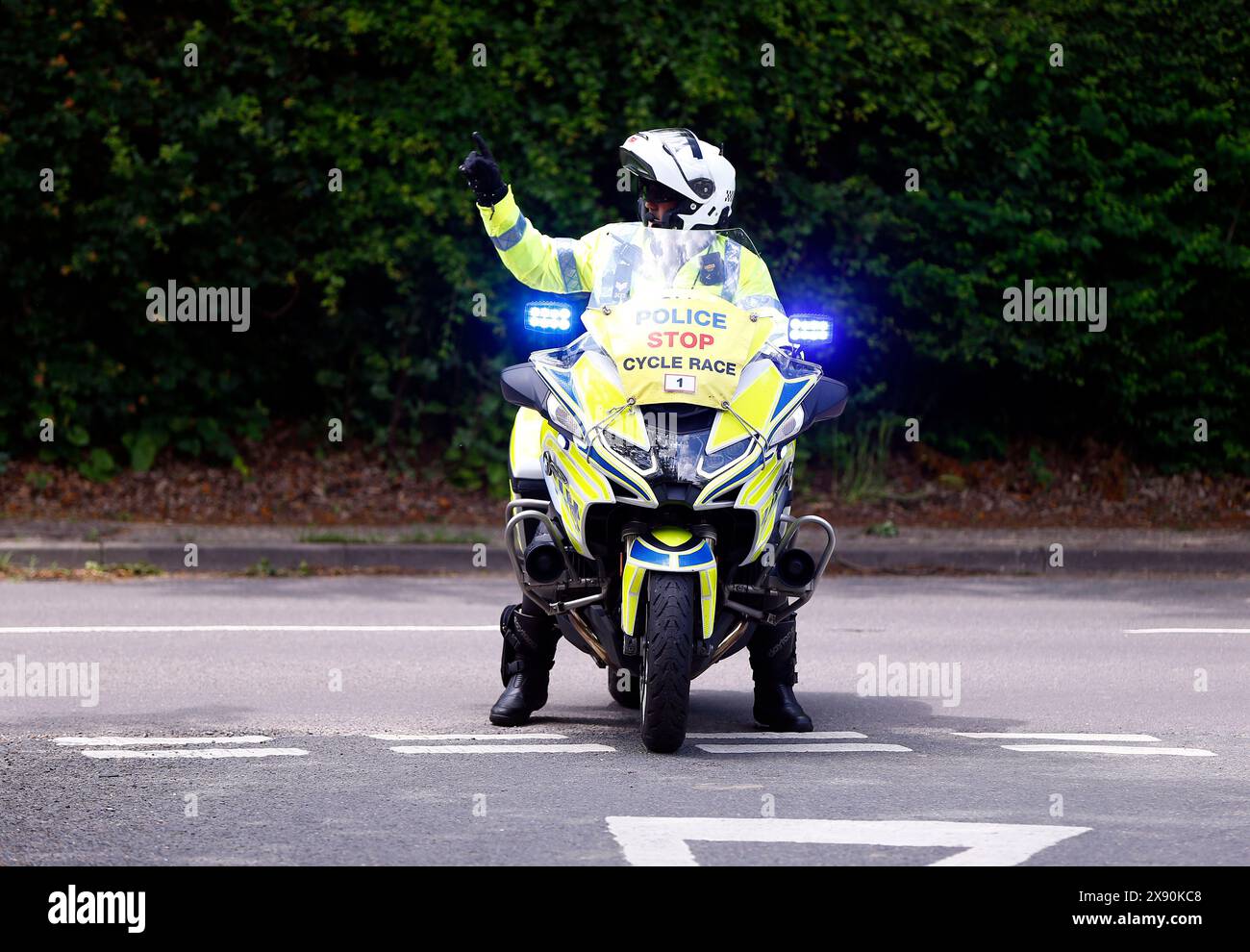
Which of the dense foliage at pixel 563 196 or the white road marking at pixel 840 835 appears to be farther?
the dense foliage at pixel 563 196

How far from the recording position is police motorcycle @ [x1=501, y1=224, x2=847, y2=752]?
20.6ft

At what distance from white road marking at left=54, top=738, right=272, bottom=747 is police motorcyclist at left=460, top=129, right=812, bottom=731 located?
96cm

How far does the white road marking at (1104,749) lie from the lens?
662 centimetres

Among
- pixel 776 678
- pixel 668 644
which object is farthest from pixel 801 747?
pixel 668 644

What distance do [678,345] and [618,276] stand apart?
558 millimetres

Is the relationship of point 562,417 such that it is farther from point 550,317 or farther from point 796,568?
point 796,568

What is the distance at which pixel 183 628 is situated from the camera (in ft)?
31.9

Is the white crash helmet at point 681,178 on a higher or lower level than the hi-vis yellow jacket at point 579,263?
higher

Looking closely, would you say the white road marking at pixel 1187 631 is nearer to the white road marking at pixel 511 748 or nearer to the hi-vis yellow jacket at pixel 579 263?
the hi-vis yellow jacket at pixel 579 263

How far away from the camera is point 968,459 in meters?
16.1

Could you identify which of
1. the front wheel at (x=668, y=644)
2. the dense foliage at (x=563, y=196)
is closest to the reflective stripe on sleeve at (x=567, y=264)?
the front wheel at (x=668, y=644)

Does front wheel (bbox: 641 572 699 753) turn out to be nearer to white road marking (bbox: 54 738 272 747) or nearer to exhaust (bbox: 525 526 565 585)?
exhaust (bbox: 525 526 565 585)

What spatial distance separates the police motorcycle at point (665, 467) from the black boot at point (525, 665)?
1.24 ft
